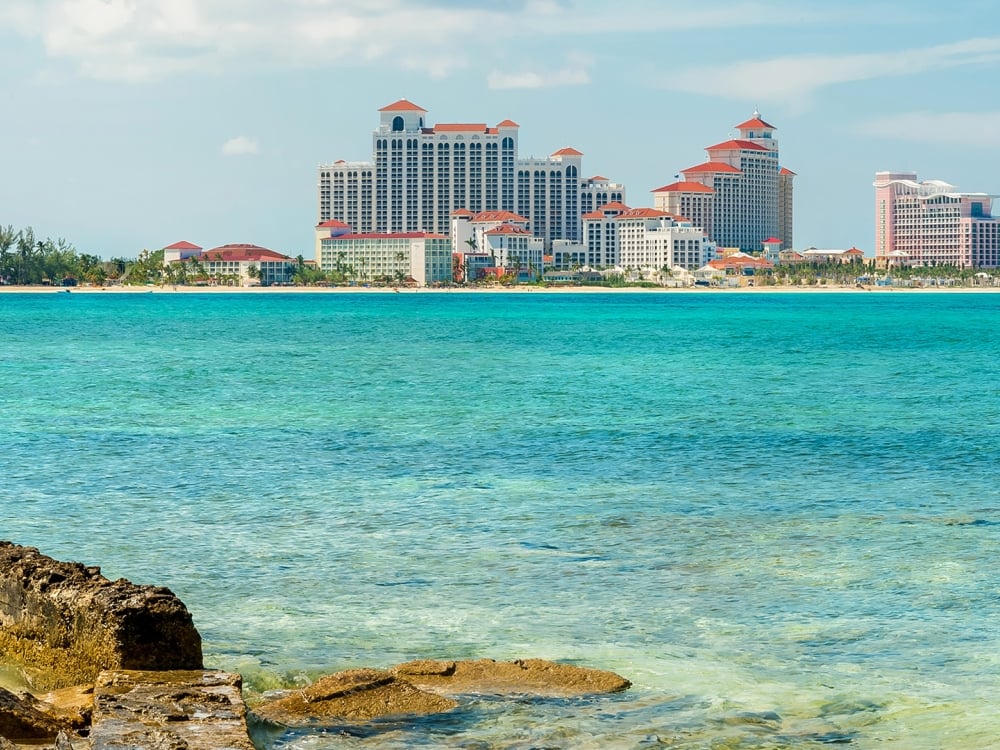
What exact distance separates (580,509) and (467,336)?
186ft

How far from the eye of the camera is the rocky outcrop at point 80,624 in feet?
26.6

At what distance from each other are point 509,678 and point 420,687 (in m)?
0.57

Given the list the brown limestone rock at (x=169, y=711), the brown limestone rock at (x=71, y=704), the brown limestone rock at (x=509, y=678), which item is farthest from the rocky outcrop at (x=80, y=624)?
the brown limestone rock at (x=509, y=678)

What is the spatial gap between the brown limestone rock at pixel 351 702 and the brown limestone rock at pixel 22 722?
1.31 meters

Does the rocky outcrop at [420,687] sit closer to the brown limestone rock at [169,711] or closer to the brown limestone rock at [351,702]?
the brown limestone rock at [351,702]

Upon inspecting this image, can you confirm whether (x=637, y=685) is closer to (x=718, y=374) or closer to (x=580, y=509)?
(x=580, y=509)

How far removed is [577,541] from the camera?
1350cm

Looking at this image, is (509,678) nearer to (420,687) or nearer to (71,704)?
(420,687)

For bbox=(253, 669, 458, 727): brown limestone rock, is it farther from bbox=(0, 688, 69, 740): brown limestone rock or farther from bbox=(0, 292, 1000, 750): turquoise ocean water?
bbox=(0, 688, 69, 740): brown limestone rock

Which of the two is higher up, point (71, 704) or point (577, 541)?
point (71, 704)

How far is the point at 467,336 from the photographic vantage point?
71.9 metres

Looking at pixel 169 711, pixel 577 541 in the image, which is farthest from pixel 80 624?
pixel 577 541

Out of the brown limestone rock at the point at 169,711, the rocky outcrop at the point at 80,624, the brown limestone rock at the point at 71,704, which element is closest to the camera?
the brown limestone rock at the point at 169,711

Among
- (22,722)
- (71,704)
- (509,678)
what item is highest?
(22,722)
